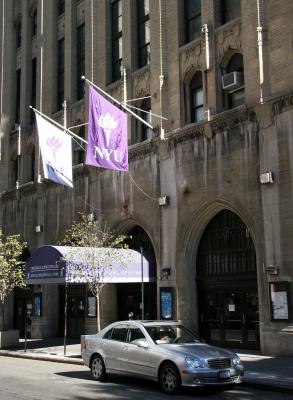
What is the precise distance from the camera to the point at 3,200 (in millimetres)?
35188

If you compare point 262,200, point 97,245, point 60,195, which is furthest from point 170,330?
point 60,195

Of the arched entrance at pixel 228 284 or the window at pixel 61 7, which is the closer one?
the arched entrance at pixel 228 284

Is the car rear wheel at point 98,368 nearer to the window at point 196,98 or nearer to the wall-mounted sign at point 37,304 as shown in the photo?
the window at point 196,98

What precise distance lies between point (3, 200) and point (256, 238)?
64.8ft

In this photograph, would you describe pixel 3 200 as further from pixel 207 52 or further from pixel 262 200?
pixel 262 200

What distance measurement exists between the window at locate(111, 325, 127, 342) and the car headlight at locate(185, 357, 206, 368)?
2.39m

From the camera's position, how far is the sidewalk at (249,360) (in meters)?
13.7

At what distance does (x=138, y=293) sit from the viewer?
25.9 meters

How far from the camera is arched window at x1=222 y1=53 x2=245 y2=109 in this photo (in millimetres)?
21359

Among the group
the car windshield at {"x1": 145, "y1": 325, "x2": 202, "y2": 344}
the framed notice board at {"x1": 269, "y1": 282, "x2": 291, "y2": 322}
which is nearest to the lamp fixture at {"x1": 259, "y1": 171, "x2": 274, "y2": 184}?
the framed notice board at {"x1": 269, "y1": 282, "x2": 291, "y2": 322}

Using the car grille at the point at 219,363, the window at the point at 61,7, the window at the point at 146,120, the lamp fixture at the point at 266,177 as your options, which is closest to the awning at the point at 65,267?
the window at the point at 146,120

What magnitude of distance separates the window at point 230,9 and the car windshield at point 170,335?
13107 mm

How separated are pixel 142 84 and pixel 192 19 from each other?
11.8ft

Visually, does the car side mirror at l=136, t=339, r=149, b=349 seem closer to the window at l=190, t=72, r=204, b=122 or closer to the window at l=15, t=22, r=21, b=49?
the window at l=190, t=72, r=204, b=122
